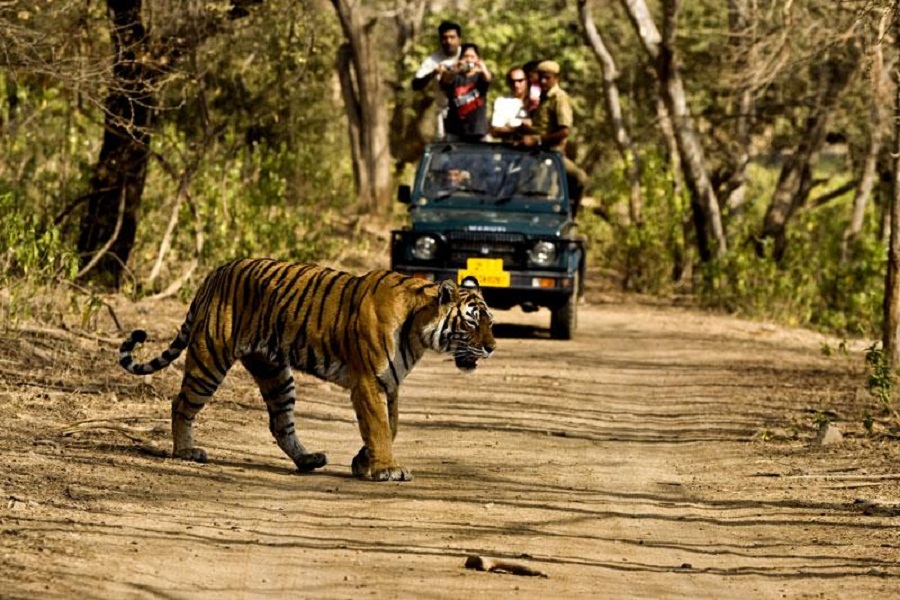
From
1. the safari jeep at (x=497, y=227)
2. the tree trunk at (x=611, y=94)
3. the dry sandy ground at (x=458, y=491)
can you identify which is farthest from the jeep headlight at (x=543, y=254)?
the tree trunk at (x=611, y=94)

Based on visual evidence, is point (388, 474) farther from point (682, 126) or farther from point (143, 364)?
point (682, 126)

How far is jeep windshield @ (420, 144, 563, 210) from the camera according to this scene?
1791 centimetres

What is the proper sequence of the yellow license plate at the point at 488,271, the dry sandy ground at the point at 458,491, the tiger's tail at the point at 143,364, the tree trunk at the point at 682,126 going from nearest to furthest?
the dry sandy ground at the point at 458,491, the tiger's tail at the point at 143,364, the yellow license plate at the point at 488,271, the tree trunk at the point at 682,126

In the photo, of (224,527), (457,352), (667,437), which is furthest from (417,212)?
(224,527)

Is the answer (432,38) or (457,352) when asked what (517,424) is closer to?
(457,352)

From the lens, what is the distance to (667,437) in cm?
1188

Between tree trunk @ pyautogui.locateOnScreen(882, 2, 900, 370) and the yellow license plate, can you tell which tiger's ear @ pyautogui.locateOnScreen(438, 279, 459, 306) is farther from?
the yellow license plate

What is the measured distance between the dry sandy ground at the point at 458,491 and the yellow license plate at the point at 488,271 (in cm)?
175

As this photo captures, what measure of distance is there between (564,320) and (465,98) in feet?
10.0

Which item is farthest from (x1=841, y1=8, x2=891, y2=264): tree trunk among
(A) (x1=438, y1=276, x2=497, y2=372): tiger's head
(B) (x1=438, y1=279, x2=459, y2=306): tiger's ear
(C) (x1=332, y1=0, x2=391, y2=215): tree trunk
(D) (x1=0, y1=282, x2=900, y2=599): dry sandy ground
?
(B) (x1=438, y1=279, x2=459, y2=306): tiger's ear

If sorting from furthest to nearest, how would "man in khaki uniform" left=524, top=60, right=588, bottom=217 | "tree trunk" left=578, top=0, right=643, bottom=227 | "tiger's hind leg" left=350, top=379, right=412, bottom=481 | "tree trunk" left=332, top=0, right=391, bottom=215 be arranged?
"tree trunk" left=332, top=0, right=391, bottom=215 → "tree trunk" left=578, top=0, right=643, bottom=227 → "man in khaki uniform" left=524, top=60, right=588, bottom=217 → "tiger's hind leg" left=350, top=379, right=412, bottom=481

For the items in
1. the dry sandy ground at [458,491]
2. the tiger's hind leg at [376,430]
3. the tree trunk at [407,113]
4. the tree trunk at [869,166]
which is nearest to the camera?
the dry sandy ground at [458,491]

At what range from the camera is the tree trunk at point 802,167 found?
23891 mm

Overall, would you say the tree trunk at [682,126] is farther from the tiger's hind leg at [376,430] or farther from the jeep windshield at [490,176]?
the tiger's hind leg at [376,430]
